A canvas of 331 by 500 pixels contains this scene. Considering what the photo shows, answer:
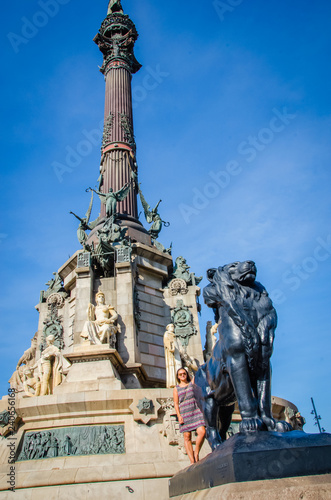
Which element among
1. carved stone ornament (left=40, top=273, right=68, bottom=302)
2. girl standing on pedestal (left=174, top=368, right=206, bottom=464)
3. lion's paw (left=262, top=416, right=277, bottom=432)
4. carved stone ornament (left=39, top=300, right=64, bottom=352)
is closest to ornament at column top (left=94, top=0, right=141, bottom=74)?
carved stone ornament (left=40, top=273, right=68, bottom=302)

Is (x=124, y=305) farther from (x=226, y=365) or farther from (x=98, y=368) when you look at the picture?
(x=226, y=365)

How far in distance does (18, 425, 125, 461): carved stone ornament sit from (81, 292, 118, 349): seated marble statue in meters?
3.59

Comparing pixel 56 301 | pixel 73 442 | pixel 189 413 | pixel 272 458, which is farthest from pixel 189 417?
pixel 56 301

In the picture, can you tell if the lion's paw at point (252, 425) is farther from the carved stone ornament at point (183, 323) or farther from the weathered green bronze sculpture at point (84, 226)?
the weathered green bronze sculpture at point (84, 226)

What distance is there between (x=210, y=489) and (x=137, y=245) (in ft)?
49.9

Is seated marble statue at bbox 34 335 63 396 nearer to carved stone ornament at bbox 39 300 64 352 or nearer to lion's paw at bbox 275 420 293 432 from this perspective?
carved stone ornament at bbox 39 300 64 352

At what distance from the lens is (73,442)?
9.55 m

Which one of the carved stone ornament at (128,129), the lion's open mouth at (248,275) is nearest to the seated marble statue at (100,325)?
the lion's open mouth at (248,275)

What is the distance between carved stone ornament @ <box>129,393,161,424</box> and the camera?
9680 millimetres

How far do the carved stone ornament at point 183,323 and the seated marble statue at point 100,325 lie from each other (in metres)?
3.67

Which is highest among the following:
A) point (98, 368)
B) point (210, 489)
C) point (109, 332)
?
point (109, 332)

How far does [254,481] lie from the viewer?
3152 mm

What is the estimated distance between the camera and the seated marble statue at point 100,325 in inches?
526

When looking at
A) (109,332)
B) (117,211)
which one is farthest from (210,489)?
(117,211)
